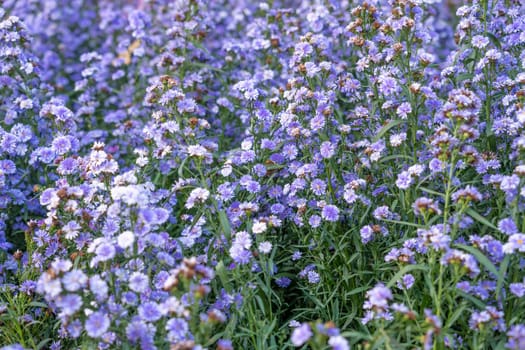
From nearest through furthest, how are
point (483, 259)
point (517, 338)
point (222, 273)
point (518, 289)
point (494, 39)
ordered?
point (517, 338) < point (483, 259) < point (518, 289) < point (222, 273) < point (494, 39)

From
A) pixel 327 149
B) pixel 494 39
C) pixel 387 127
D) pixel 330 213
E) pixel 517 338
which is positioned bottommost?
pixel 517 338

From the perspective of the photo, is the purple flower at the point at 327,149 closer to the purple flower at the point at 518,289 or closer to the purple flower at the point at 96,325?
the purple flower at the point at 518,289

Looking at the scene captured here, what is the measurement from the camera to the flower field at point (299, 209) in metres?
3.11

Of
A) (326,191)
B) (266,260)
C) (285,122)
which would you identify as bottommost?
(266,260)

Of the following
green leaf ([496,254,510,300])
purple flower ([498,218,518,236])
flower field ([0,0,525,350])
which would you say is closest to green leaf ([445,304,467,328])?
flower field ([0,0,525,350])

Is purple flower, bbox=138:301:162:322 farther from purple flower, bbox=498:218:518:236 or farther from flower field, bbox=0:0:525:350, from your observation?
purple flower, bbox=498:218:518:236

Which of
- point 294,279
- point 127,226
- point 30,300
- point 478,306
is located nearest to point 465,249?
point 478,306

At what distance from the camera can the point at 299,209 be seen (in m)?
3.74

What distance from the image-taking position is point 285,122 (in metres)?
3.95

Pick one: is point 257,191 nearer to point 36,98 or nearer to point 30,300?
point 30,300

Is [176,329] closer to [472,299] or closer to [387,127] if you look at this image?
[472,299]

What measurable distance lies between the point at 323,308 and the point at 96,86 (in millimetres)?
3543

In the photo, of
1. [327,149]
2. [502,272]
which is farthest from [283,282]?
[502,272]

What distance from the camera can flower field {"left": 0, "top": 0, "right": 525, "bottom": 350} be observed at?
10.2 ft
